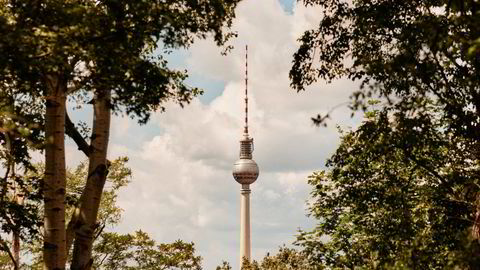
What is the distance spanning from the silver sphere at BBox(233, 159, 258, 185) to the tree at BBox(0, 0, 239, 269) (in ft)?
322

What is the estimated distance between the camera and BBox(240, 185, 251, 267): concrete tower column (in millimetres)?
104606

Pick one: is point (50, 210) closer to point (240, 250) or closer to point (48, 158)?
point (48, 158)

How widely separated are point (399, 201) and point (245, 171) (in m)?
93.6

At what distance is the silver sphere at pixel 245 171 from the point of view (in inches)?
4432

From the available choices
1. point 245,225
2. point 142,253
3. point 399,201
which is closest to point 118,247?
point 142,253

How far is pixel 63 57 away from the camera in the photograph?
34.1 feet

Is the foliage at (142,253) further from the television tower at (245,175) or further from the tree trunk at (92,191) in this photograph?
the television tower at (245,175)

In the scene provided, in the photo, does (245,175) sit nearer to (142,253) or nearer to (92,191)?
(142,253)

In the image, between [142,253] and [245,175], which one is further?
[245,175]

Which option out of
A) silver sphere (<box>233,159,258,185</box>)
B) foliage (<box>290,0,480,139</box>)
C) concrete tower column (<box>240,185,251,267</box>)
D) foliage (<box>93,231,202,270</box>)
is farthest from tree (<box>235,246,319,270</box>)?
silver sphere (<box>233,159,258,185</box>)

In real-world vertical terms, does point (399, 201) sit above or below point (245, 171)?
below

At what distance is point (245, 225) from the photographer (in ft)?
349

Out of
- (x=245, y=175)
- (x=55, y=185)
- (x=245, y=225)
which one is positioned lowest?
(x=55, y=185)

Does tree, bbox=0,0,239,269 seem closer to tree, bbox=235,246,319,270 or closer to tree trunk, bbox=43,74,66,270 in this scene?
tree trunk, bbox=43,74,66,270
